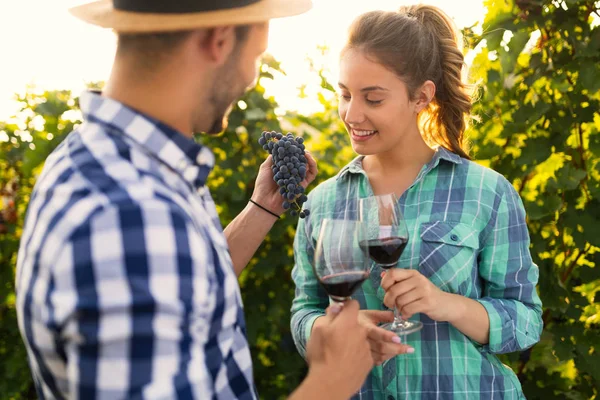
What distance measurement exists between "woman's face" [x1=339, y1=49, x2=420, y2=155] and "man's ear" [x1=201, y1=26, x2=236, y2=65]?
94 cm

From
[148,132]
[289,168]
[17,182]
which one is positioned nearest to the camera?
[148,132]

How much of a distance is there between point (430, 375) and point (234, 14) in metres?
1.33

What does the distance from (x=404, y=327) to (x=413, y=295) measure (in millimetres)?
136

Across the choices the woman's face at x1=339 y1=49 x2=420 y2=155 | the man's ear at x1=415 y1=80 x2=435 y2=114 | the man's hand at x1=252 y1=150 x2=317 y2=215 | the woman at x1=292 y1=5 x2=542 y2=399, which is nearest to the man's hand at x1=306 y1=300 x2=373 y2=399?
the woman at x1=292 y1=5 x2=542 y2=399

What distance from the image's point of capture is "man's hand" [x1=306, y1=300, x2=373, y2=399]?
53.4 inches

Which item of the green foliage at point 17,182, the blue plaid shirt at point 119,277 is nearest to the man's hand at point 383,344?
the blue plaid shirt at point 119,277

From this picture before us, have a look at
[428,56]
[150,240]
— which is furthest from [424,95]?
[150,240]

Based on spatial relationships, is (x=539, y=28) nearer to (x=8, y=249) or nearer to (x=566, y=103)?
(x=566, y=103)

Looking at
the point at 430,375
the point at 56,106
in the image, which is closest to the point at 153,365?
the point at 430,375

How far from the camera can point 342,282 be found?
1643mm

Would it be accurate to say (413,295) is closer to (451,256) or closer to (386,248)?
(386,248)

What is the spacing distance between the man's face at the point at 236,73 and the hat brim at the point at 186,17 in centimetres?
4

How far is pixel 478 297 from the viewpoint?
213 centimetres

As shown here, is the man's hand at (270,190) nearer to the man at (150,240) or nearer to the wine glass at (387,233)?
the wine glass at (387,233)
